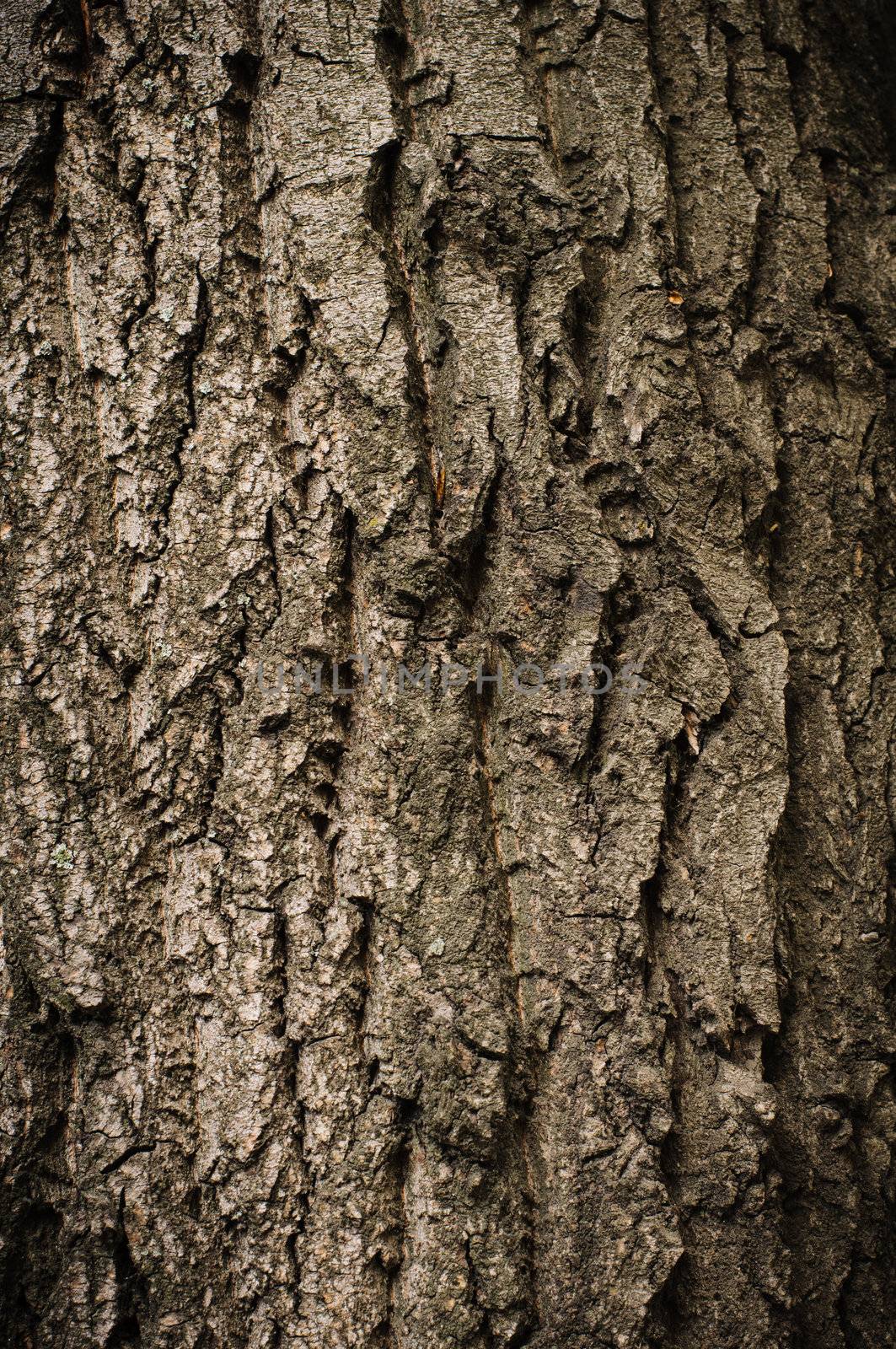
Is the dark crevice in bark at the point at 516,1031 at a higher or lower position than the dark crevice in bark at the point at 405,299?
lower

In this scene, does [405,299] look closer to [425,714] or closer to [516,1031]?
[425,714]

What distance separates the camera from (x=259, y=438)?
1.20 m

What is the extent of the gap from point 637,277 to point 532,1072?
1177 millimetres

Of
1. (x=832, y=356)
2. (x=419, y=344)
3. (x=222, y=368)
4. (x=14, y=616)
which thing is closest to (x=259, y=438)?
(x=222, y=368)

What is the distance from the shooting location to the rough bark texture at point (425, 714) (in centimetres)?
108

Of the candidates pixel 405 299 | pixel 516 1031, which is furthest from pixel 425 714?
pixel 405 299

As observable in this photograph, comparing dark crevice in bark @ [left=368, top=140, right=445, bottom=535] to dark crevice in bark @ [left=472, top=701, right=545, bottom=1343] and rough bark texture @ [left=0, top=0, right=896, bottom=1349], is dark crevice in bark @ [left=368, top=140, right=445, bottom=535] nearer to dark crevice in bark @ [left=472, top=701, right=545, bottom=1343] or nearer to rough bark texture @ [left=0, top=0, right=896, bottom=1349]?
rough bark texture @ [left=0, top=0, right=896, bottom=1349]

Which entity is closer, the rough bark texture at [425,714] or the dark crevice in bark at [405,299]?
the rough bark texture at [425,714]

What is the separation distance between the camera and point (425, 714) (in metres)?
1.14

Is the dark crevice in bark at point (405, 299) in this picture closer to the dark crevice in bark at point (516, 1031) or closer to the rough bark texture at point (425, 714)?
the rough bark texture at point (425, 714)

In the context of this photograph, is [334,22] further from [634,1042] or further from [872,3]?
[634,1042]

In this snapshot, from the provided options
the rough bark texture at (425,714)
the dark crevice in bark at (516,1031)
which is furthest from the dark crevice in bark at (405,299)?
the dark crevice in bark at (516,1031)

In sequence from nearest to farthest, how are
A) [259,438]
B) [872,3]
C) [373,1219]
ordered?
[373,1219], [259,438], [872,3]

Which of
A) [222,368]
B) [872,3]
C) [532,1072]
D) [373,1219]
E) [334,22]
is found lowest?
[373,1219]
